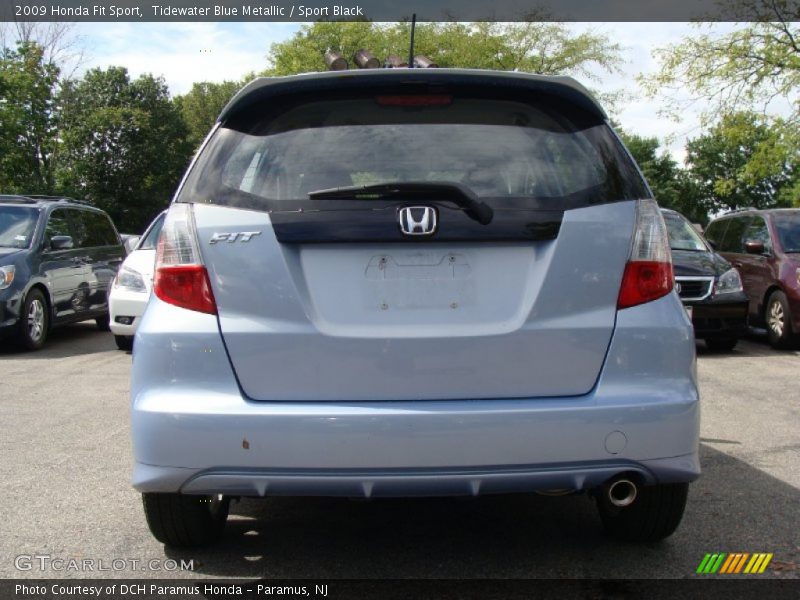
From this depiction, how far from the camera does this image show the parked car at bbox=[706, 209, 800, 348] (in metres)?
11.4

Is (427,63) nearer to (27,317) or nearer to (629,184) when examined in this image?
(629,184)

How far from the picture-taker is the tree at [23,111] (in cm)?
2844

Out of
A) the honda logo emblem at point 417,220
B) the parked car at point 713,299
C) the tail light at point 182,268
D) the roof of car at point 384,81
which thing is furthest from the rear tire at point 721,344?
the tail light at point 182,268

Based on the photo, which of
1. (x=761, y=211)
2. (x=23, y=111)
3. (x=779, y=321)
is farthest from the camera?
(x=23, y=111)

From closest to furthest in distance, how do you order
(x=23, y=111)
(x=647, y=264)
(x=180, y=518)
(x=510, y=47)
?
(x=647, y=264)
(x=180, y=518)
(x=23, y=111)
(x=510, y=47)

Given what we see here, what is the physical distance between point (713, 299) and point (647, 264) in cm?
827

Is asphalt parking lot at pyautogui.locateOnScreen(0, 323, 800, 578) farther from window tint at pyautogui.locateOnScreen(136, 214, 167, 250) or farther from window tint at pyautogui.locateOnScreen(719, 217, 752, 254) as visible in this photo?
window tint at pyautogui.locateOnScreen(719, 217, 752, 254)

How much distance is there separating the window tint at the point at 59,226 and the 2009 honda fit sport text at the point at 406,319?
9.44 meters

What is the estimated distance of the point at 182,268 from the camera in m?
3.07

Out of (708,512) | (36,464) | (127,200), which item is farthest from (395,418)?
(127,200)

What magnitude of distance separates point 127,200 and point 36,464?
5542 cm

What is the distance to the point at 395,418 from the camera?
9.46ft

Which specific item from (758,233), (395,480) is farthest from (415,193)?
(758,233)

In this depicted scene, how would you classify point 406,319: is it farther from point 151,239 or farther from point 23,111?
point 23,111
